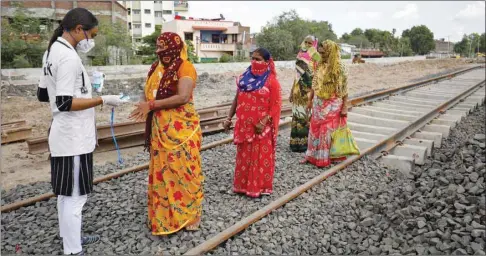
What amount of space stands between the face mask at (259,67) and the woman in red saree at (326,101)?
1539mm

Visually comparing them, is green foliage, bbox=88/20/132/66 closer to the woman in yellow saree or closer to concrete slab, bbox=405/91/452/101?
concrete slab, bbox=405/91/452/101

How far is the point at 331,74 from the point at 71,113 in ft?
12.1

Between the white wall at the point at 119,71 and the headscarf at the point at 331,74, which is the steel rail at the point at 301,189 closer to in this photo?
the headscarf at the point at 331,74

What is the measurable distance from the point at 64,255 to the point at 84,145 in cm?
104

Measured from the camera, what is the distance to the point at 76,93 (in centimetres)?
304

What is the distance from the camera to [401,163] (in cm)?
612

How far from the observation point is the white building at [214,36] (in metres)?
46.3

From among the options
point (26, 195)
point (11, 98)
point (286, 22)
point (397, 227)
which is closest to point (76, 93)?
point (26, 195)

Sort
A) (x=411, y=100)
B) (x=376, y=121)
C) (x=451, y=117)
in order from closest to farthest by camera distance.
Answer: (x=376, y=121)
(x=451, y=117)
(x=411, y=100)

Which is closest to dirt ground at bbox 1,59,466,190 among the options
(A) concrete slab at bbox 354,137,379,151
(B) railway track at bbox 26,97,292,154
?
(B) railway track at bbox 26,97,292,154

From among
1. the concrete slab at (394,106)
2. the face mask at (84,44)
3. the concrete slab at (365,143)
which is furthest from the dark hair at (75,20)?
the concrete slab at (394,106)

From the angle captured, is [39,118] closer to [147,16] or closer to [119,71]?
[119,71]

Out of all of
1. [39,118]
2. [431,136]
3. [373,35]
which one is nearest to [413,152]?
[431,136]

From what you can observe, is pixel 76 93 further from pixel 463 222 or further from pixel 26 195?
pixel 463 222
